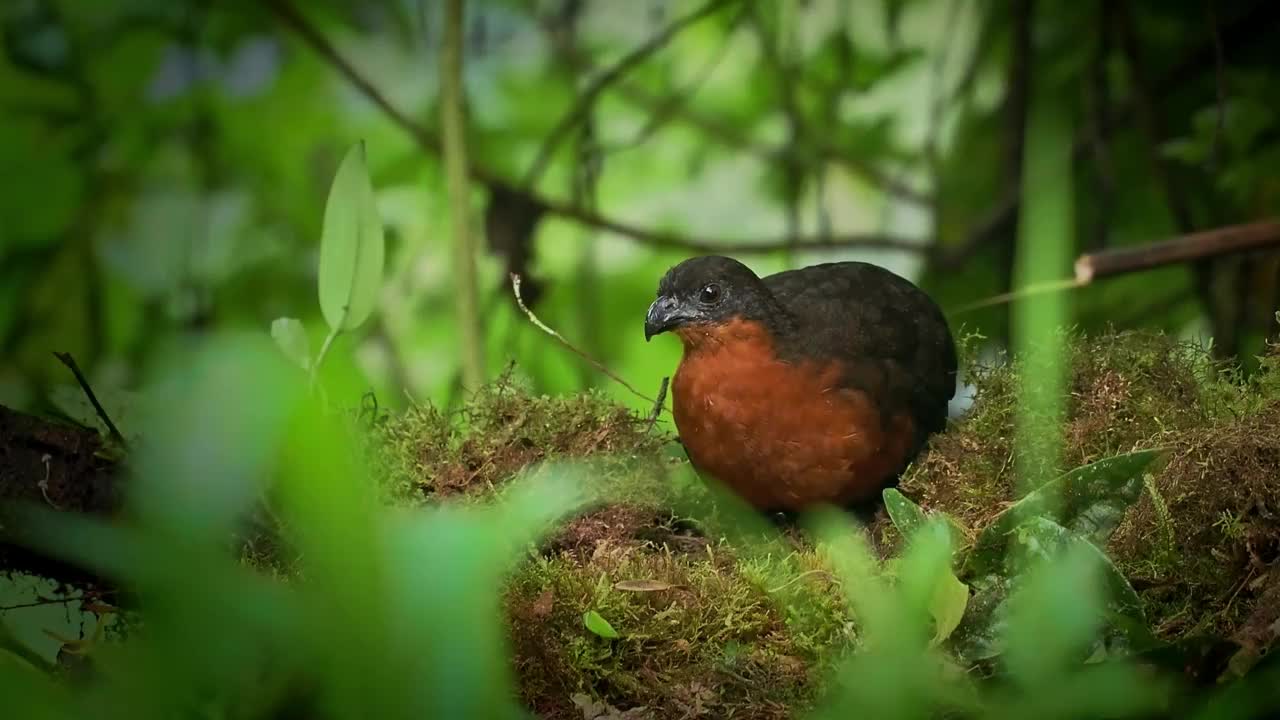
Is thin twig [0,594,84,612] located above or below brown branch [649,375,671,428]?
below

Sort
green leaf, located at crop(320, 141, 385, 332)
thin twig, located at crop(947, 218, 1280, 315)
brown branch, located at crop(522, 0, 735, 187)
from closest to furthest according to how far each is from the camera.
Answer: green leaf, located at crop(320, 141, 385, 332)
thin twig, located at crop(947, 218, 1280, 315)
brown branch, located at crop(522, 0, 735, 187)

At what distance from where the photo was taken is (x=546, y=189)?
2.63 m

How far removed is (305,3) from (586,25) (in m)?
0.60

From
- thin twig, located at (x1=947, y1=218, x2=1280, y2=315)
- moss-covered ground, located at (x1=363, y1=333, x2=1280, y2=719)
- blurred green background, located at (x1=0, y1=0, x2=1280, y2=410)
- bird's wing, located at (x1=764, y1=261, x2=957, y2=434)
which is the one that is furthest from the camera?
blurred green background, located at (x1=0, y1=0, x2=1280, y2=410)

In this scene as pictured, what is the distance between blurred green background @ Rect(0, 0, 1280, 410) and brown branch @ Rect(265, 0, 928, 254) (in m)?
0.01

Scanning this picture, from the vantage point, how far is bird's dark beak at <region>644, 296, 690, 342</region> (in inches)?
57.2

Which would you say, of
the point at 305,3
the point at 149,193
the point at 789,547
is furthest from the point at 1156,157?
the point at 149,193

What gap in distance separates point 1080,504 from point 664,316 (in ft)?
1.90

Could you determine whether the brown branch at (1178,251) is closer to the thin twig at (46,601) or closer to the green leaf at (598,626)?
the green leaf at (598,626)

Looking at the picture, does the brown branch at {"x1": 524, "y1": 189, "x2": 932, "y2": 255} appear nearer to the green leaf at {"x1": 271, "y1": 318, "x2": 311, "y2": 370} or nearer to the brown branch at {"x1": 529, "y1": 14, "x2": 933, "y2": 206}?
the brown branch at {"x1": 529, "y1": 14, "x2": 933, "y2": 206}

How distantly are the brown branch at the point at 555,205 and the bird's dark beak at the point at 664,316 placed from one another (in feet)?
2.66

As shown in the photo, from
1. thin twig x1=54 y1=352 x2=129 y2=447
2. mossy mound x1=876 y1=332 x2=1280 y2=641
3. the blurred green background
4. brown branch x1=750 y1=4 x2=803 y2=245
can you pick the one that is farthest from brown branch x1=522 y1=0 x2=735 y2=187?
thin twig x1=54 y1=352 x2=129 y2=447

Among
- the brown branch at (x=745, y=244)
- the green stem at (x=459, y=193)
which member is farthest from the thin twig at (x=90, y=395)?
the brown branch at (x=745, y=244)

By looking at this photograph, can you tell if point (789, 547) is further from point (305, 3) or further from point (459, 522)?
point (305, 3)
